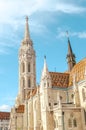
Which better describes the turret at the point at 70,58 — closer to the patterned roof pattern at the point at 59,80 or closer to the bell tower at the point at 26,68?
the patterned roof pattern at the point at 59,80

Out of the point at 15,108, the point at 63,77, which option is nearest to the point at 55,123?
the point at 63,77

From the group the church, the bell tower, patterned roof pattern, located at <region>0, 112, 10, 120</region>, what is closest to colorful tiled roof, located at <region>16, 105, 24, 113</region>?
the church

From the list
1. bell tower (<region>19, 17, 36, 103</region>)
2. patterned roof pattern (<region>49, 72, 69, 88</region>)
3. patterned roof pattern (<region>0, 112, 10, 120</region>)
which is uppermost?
bell tower (<region>19, 17, 36, 103</region>)

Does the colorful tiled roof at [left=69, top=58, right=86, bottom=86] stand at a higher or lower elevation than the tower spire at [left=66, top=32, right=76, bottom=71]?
lower

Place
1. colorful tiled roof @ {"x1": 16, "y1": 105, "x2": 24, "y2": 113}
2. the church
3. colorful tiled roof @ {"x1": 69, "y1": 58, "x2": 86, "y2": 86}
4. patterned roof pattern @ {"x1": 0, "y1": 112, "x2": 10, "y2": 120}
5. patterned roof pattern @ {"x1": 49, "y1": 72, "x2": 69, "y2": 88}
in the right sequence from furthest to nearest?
patterned roof pattern @ {"x1": 0, "y1": 112, "x2": 10, "y2": 120} < colorful tiled roof @ {"x1": 16, "y1": 105, "x2": 24, "y2": 113} < patterned roof pattern @ {"x1": 49, "y1": 72, "x2": 69, "y2": 88} < colorful tiled roof @ {"x1": 69, "y1": 58, "x2": 86, "y2": 86} < the church

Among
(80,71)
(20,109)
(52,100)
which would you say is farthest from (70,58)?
(52,100)

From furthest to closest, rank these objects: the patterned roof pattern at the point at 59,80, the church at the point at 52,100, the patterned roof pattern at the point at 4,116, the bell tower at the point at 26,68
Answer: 1. the patterned roof pattern at the point at 4,116
2. the bell tower at the point at 26,68
3. the patterned roof pattern at the point at 59,80
4. the church at the point at 52,100

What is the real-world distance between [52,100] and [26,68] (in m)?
33.7

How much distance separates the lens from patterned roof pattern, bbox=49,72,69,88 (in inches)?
2641

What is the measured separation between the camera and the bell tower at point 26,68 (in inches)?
3720

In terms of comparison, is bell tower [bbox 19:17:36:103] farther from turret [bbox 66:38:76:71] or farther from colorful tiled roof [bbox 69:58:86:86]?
colorful tiled roof [bbox 69:58:86:86]

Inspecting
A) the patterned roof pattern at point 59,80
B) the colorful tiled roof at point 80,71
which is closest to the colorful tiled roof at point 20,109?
the patterned roof pattern at point 59,80

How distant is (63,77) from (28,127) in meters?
19.7

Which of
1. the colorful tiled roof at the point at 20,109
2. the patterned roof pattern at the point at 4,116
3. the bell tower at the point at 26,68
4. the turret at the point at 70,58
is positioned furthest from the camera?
the patterned roof pattern at the point at 4,116
